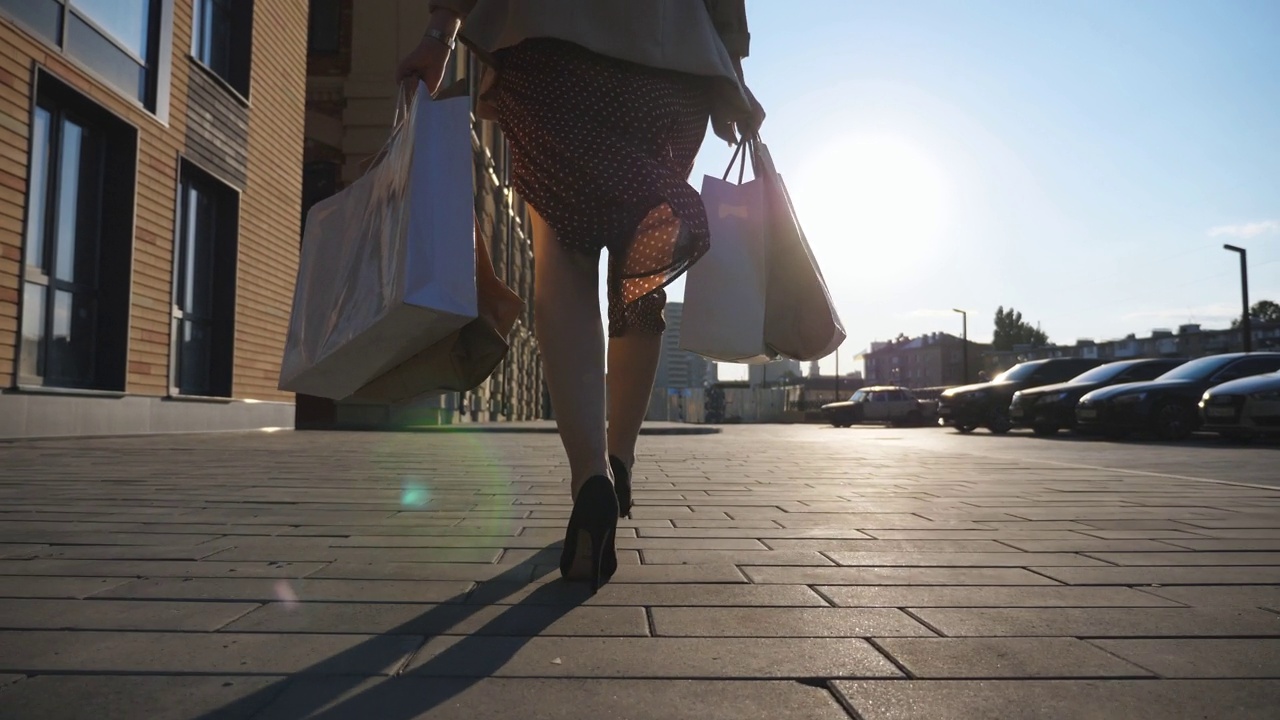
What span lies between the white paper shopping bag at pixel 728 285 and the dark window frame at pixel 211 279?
360 inches

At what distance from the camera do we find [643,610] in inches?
66.9

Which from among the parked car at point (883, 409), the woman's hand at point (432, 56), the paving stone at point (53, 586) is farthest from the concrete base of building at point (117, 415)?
the parked car at point (883, 409)

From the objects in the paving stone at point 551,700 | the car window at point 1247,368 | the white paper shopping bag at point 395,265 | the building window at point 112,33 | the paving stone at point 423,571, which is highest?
the building window at point 112,33

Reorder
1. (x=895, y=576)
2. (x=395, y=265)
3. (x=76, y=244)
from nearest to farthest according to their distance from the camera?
(x=395, y=265)
(x=895, y=576)
(x=76, y=244)

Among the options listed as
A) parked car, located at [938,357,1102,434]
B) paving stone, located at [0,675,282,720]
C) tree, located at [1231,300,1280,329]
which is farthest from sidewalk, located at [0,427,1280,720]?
tree, located at [1231,300,1280,329]

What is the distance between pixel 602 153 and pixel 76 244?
811 cm

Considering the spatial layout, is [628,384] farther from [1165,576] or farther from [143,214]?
[143,214]

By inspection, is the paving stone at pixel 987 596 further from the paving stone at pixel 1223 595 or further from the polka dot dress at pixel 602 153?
the polka dot dress at pixel 602 153

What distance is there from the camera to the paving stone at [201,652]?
131 cm

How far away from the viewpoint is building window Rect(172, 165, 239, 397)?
10.2 m

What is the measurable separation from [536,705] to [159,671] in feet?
1.87

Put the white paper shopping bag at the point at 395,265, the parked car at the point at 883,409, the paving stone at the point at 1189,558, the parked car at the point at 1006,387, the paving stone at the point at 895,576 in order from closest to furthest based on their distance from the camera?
the white paper shopping bag at the point at 395,265 < the paving stone at the point at 895,576 < the paving stone at the point at 1189,558 < the parked car at the point at 1006,387 < the parked car at the point at 883,409

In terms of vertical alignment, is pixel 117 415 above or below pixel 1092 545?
above

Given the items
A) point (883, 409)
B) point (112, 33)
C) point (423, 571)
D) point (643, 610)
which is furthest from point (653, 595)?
point (883, 409)
